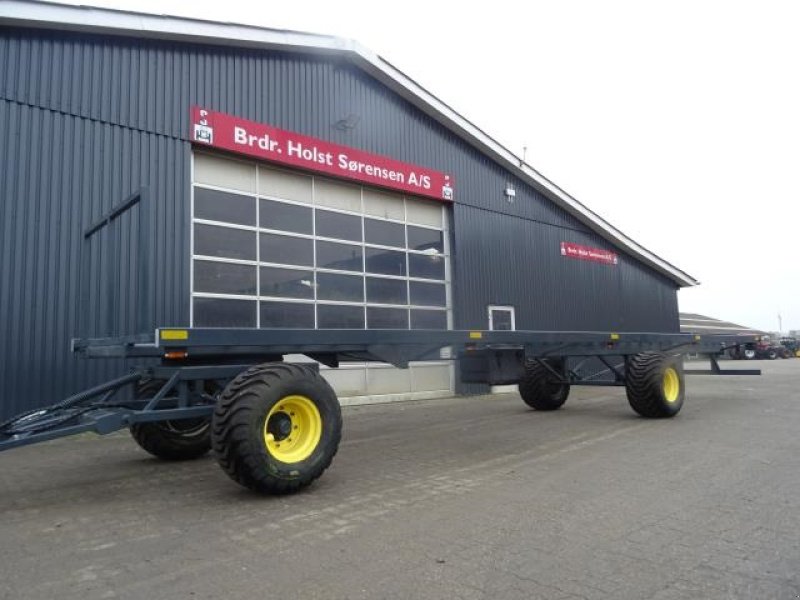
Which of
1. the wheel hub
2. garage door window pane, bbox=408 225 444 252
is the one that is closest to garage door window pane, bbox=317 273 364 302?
garage door window pane, bbox=408 225 444 252

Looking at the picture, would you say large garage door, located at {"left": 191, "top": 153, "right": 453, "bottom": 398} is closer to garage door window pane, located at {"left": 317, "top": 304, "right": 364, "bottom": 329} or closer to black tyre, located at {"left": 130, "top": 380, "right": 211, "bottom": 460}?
garage door window pane, located at {"left": 317, "top": 304, "right": 364, "bottom": 329}

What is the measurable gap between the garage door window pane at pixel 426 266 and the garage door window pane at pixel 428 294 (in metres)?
0.22

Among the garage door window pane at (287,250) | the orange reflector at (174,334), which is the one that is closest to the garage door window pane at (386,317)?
the garage door window pane at (287,250)

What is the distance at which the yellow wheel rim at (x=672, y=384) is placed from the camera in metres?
9.95

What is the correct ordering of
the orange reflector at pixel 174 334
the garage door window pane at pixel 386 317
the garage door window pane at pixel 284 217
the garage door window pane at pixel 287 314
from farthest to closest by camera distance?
the garage door window pane at pixel 386 317
the garage door window pane at pixel 284 217
the garage door window pane at pixel 287 314
the orange reflector at pixel 174 334

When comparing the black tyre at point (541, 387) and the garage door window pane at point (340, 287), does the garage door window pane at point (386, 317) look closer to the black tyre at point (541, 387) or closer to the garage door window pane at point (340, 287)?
the garage door window pane at point (340, 287)

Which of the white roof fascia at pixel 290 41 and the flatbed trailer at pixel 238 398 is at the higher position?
the white roof fascia at pixel 290 41

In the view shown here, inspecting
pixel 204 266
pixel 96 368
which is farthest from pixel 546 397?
pixel 96 368

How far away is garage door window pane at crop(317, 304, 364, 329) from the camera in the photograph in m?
12.5

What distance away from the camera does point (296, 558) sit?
146 inches

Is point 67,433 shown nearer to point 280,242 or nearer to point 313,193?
point 280,242

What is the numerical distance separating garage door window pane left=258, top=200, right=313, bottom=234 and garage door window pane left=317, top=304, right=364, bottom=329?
5.66 feet

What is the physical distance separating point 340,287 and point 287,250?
1.48 meters

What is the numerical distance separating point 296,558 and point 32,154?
8483 millimetres
